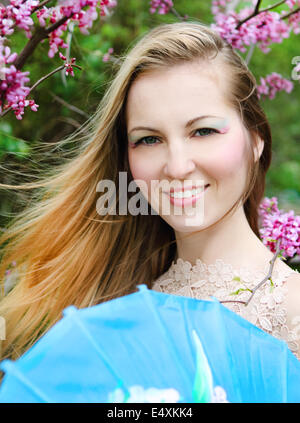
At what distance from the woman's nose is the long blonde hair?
1.24ft

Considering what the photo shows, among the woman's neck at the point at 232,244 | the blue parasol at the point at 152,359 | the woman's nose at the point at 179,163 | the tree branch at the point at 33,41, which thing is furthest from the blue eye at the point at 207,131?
the blue parasol at the point at 152,359

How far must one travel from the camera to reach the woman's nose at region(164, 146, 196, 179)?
76.0 inches

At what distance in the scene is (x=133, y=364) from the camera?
127 centimetres

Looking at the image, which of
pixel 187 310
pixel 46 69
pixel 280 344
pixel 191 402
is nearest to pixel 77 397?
pixel 191 402

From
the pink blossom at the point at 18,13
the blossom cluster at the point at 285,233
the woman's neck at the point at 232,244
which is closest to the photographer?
the pink blossom at the point at 18,13

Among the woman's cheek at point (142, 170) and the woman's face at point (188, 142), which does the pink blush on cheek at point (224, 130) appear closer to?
the woman's face at point (188, 142)

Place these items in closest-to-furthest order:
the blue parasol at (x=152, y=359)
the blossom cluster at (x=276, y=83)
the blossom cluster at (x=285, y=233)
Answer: the blue parasol at (x=152, y=359)
the blossom cluster at (x=285, y=233)
the blossom cluster at (x=276, y=83)

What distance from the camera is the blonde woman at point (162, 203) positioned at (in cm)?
198

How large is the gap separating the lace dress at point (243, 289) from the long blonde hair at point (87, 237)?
24cm

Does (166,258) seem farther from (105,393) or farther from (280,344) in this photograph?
(105,393)

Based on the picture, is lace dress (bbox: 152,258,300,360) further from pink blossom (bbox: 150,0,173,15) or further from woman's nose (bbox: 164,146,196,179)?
pink blossom (bbox: 150,0,173,15)

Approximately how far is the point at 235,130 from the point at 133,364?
1.09 metres

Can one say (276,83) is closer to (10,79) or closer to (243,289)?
(243,289)

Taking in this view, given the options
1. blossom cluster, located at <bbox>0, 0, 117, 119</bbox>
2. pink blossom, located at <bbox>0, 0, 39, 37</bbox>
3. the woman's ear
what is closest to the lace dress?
the woman's ear
